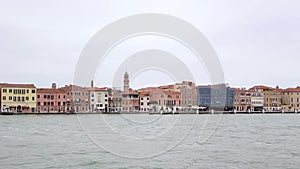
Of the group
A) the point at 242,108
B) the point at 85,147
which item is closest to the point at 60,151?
the point at 85,147

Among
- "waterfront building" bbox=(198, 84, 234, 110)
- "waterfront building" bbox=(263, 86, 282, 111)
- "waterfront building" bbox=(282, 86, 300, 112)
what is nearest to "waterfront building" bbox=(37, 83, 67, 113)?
"waterfront building" bbox=(198, 84, 234, 110)

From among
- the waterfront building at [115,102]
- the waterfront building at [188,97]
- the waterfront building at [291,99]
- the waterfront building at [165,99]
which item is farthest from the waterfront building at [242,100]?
the waterfront building at [115,102]

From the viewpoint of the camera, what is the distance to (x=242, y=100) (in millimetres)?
82625

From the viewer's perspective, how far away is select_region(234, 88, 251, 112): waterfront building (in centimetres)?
8188

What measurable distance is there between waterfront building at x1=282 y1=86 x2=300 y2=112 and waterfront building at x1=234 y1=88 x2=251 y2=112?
9081 mm

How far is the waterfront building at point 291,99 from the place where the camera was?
284ft

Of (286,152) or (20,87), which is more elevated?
(20,87)

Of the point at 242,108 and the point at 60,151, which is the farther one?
the point at 242,108

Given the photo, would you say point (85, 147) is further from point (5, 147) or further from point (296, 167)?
point (296, 167)

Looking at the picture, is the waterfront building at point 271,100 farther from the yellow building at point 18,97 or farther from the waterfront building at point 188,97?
the yellow building at point 18,97

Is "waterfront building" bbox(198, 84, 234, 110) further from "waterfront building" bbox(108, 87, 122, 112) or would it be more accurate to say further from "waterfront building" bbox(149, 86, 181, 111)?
"waterfront building" bbox(108, 87, 122, 112)

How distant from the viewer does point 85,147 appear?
578 inches

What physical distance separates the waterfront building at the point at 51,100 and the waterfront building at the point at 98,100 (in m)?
4.46

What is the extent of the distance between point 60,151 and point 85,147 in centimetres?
127
